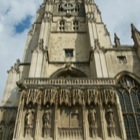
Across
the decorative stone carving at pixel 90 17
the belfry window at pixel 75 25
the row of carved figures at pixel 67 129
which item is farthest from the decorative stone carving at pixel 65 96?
the belfry window at pixel 75 25

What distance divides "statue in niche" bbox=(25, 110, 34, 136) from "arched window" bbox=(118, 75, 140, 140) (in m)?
5.79

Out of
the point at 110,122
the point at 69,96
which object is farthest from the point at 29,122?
the point at 110,122

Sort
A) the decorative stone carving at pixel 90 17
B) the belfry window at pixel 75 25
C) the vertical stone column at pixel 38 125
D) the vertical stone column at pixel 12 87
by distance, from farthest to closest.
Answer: the belfry window at pixel 75 25
the decorative stone carving at pixel 90 17
the vertical stone column at pixel 12 87
the vertical stone column at pixel 38 125

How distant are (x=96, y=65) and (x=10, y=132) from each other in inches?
287

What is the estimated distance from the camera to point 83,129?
11.5 m

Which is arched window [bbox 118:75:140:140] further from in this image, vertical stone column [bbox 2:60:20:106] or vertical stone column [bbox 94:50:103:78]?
vertical stone column [bbox 2:60:20:106]

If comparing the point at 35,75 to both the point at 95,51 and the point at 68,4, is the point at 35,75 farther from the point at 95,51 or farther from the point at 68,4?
the point at 68,4

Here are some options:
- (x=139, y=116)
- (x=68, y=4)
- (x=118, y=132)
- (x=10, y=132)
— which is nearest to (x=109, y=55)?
(x=139, y=116)

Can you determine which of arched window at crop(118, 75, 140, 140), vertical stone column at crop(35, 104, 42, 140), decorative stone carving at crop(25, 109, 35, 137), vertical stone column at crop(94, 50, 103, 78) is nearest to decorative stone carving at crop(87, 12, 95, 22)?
vertical stone column at crop(94, 50, 103, 78)

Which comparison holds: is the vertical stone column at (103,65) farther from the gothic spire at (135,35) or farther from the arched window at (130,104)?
the gothic spire at (135,35)

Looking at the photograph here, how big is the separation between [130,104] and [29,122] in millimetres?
6969

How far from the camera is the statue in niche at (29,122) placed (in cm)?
1133

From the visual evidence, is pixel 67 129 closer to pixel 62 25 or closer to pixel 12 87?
pixel 12 87

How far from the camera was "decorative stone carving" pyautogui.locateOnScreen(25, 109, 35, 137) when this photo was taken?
445 inches
